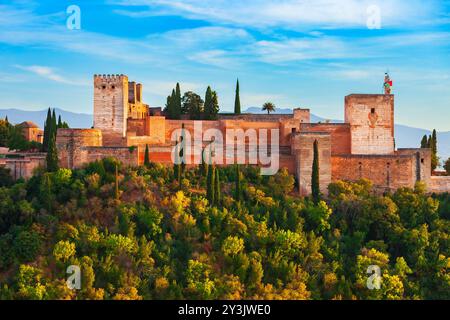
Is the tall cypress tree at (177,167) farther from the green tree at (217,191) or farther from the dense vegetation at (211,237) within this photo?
the green tree at (217,191)

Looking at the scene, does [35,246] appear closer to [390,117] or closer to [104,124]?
[104,124]

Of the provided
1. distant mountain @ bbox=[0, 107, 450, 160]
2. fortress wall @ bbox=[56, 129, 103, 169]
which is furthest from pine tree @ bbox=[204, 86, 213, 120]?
distant mountain @ bbox=[0, 107, 450, 160]

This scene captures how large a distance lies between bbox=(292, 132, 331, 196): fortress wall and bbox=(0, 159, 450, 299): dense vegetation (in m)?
0.54

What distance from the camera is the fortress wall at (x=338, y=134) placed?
33781mm

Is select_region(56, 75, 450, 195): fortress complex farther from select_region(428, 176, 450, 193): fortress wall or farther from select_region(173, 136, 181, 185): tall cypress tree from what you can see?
select_region(173, 136, 181, 185): tall cypress tree

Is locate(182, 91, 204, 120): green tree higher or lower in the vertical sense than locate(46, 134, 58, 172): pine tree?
higher

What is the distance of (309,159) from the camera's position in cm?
3131

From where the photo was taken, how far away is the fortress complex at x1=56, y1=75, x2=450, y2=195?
31328mm

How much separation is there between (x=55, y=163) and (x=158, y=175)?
14.0 feet

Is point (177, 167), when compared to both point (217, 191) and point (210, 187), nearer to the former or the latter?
point (210, 187)

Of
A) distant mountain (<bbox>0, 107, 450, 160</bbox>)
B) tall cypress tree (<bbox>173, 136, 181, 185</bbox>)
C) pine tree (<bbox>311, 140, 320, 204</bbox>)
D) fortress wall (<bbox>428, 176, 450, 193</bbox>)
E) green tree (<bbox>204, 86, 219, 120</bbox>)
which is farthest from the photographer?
distant mountain (<bbox>0, 107, 450, 160</bbox>)

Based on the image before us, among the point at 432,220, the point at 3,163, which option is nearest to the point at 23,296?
the point at 3,163

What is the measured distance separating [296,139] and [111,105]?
8.89m
